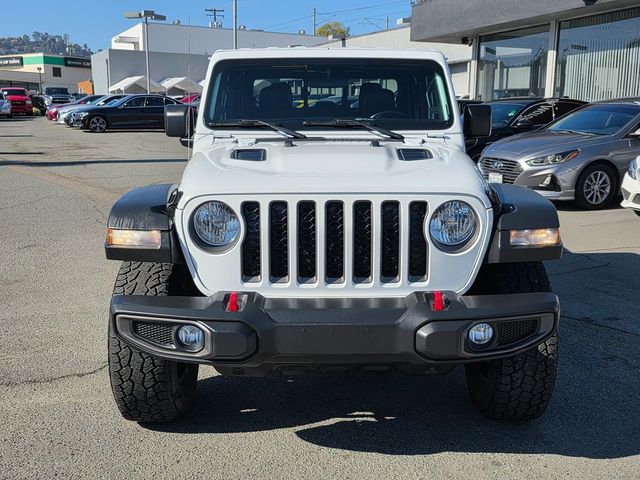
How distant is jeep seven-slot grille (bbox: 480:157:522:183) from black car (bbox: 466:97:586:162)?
2.51 metres

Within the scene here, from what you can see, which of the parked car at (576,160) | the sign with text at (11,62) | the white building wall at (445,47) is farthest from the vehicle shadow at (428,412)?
the sign with text at (11,62)

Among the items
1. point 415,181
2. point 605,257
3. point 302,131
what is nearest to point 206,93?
point 302,131

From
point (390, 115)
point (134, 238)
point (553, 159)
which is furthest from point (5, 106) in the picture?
point (134, 238)

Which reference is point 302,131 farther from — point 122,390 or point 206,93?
point 122,390

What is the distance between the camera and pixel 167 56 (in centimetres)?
6278

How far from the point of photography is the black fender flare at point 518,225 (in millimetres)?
3047

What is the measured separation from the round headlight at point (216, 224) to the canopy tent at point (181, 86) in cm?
5404

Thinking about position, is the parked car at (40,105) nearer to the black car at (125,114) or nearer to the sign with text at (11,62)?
the black car at (125,114)

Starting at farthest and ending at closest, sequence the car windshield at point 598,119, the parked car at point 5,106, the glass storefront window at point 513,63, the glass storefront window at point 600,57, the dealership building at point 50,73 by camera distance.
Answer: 1. the dealership building at point 50,73
2. the parked car at point 5,106
3. the glass storefront window at point 513,63
4. the glass storefront window at point 600,57
5. the car windshield at point 598,119

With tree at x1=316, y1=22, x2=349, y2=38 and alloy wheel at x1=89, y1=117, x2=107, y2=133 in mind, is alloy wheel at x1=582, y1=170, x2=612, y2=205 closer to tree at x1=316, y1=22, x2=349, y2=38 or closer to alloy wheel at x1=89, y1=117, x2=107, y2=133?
alloy wheel at x1=89, y1=117, x2=107, y2=133

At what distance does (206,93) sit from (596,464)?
312 centimetres

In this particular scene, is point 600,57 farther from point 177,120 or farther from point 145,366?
point 145,366

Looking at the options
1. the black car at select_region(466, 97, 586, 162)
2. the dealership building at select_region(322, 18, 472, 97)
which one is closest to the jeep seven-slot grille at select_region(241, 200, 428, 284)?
the black car at select_region(466, 97, 586, 162)

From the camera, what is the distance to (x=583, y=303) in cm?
543
